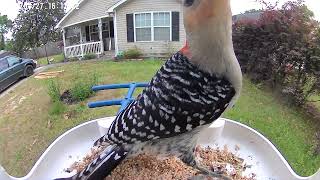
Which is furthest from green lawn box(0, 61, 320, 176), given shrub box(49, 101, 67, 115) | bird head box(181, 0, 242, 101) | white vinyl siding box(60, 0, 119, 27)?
bird head box(181, 0, 242, 101)

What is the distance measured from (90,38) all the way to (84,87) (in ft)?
0.69

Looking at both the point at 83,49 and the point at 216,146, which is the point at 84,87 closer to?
the point at 83,49

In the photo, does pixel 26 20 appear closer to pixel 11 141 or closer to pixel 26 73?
pixel 26 73

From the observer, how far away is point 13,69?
933 millimetres

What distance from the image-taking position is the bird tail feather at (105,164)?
77 centimetres

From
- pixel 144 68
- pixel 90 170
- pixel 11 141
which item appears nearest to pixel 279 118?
pixel 144 68

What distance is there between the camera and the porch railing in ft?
3.05

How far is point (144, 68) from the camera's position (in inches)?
39.5

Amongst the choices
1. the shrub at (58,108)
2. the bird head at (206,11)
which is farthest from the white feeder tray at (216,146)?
the bird head at (206,11)

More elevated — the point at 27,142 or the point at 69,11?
the point at 69,11

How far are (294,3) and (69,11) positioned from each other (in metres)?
0.60

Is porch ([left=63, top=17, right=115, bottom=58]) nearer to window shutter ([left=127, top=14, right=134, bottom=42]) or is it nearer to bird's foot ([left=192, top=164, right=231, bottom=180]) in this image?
window shutter ([left=127, top=14, right=134, bottom=42])

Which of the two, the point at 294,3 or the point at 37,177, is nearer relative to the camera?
the point at 37,177

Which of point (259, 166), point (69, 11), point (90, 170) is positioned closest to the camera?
point (90, 170)
